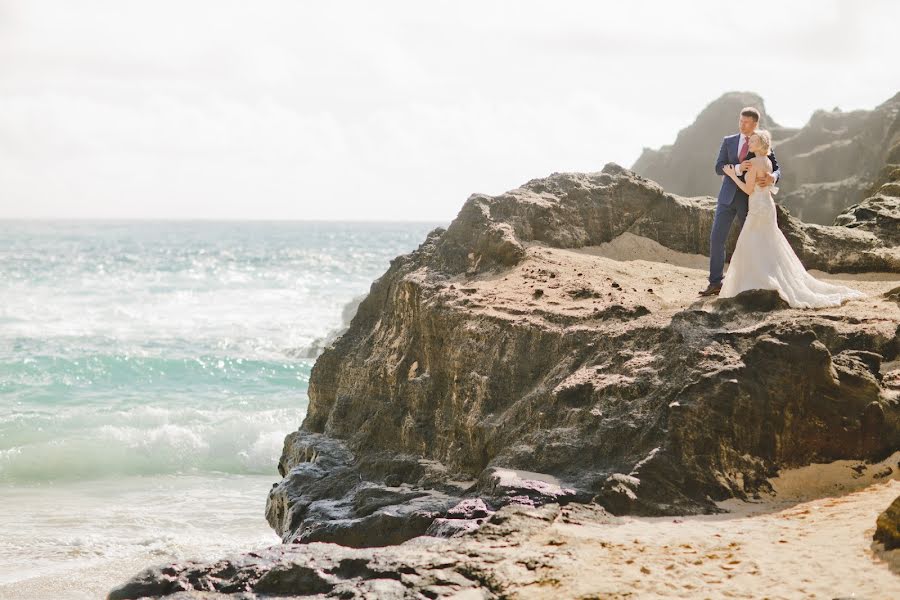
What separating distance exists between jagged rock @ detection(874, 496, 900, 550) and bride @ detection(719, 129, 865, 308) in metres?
2.57

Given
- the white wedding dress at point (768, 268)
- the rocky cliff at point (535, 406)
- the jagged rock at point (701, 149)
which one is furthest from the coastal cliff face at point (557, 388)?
the jagged rock at point (701, 149)

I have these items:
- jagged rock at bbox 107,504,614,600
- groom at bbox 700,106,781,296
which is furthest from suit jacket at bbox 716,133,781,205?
jagged rock at bbox 107,504,614,600

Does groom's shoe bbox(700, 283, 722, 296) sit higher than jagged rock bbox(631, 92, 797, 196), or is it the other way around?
jagged rock bbox(631, 92, 797, 196)

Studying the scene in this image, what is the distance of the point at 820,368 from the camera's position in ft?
19.2

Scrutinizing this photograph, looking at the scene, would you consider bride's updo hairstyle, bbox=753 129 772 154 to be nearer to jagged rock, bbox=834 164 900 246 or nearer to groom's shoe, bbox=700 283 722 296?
groom's shoe, bbox=700 283 722 296

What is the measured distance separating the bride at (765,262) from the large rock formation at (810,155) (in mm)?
12330

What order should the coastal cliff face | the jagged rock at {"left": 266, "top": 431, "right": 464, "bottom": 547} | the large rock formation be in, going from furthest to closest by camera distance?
the large rock formation
the jagged rock at {"left": 266, "top": 431, "right": 464, "bottom": 547}
the coastal cliff face

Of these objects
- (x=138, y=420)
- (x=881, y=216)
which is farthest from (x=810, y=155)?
(x=138, y=420)

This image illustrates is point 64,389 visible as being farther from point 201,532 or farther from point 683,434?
point 683,434

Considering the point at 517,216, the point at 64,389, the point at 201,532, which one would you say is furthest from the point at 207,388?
the point at 517,216

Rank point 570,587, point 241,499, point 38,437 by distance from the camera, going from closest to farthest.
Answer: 1. point 570,587
2. point 241,499
3. point 38,437

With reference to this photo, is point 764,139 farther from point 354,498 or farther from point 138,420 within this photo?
point 138,420

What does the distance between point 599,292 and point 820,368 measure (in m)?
1.94

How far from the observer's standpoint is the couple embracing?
280 inches
